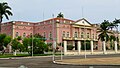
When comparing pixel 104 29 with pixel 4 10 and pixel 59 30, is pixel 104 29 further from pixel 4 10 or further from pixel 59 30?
pixel 4 10

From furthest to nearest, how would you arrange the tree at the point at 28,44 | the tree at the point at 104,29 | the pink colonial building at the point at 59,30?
the tree at the point at 104,29
the pink colonial building at the point at 59,30
the tree at the point at 28,44

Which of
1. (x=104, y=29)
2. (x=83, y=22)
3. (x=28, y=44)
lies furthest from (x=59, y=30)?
(x=28, y=44)

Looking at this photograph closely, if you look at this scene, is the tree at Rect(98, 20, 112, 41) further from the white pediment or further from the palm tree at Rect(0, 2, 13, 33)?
the palm tree at Rect(0, 2, 13, 33)

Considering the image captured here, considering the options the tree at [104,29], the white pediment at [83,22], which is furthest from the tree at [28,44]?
the tree at [104,29]

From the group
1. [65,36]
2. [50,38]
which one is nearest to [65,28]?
[65,36]

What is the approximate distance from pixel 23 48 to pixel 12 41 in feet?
15.6

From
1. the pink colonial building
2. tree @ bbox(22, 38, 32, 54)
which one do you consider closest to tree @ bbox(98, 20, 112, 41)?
the pink colonial building

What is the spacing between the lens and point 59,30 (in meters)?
90.0

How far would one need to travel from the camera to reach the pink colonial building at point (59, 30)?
8912cm

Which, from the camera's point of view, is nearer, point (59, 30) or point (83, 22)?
point (59, 30)

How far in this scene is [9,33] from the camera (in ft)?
306

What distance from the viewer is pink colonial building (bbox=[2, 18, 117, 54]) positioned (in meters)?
89.1

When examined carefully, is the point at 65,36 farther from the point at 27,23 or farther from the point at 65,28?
the point at 27,23

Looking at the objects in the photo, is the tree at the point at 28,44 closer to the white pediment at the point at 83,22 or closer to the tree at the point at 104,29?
the white pediment at the point at 83,22
